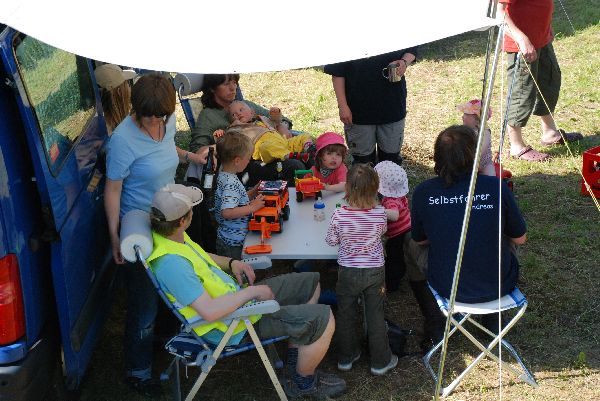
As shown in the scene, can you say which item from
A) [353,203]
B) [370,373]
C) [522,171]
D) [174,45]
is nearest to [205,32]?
[174,45]

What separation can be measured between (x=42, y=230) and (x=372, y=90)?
2.73 m

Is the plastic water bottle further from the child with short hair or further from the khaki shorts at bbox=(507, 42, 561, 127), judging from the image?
the khaki shorts at bbox=(507, 42, 561, 127)

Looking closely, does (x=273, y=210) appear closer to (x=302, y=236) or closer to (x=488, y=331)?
(x=302, y=236)

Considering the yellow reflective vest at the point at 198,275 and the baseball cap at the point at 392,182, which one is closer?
the yellow reflective vest at the point at 198,275

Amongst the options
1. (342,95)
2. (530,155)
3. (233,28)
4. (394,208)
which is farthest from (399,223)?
(530,155)

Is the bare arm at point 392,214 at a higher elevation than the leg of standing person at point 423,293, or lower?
higher

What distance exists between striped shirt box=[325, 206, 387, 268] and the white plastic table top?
0.12 m

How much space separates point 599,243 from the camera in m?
5.48

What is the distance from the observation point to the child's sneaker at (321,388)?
4086 mm

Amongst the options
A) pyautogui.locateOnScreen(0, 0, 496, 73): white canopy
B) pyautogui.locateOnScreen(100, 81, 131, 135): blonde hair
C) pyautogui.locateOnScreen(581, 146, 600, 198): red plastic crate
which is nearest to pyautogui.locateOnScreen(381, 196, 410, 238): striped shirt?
pyautogui.locateOnScreen(100, 81, 131, 135): blonde hair

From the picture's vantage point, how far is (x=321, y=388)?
4.13 metres

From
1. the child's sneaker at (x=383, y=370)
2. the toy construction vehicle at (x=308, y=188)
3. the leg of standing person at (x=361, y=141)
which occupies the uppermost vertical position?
the leg of standing person at (x=361, y=141)

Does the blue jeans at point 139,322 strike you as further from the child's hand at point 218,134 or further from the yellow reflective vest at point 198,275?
the child's hand at point 218,134

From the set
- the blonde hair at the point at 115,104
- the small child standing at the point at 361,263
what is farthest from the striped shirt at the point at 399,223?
the blonde hair at the point at 115,104
